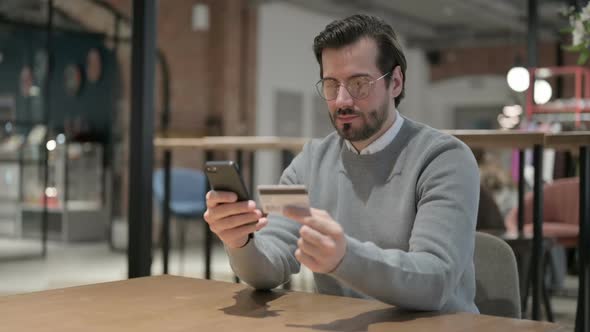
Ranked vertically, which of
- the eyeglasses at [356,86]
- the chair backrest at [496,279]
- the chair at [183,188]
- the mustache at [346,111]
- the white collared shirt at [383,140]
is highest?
the eyeglasses at [356,86]

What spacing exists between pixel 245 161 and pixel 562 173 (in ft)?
15.9

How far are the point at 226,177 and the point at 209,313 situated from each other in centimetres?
23

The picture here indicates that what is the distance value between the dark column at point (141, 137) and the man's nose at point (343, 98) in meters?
0.99

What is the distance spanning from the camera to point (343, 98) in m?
1.60

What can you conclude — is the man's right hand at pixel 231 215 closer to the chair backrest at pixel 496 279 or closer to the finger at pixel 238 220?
the finger at pixel 238 220

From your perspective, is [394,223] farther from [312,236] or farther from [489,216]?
[489,216]

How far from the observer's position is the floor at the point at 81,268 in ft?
19.1

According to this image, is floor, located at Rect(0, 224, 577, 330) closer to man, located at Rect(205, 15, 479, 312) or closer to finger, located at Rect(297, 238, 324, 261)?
man, located at Rect(205, 15, 479, 312)

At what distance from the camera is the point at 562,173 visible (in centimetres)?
805

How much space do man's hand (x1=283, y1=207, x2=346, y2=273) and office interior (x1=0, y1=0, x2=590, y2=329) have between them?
2.34 m

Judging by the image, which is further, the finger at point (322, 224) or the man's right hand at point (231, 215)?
the man's right hand at point (231, 215)

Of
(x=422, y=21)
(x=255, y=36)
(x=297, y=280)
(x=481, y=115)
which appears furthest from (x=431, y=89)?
(x=297, y=280)

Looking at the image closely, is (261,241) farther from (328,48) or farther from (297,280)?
(297,280)

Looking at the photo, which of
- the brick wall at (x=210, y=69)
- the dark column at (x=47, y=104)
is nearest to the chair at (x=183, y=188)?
the dark column at (x=47, y=104)
